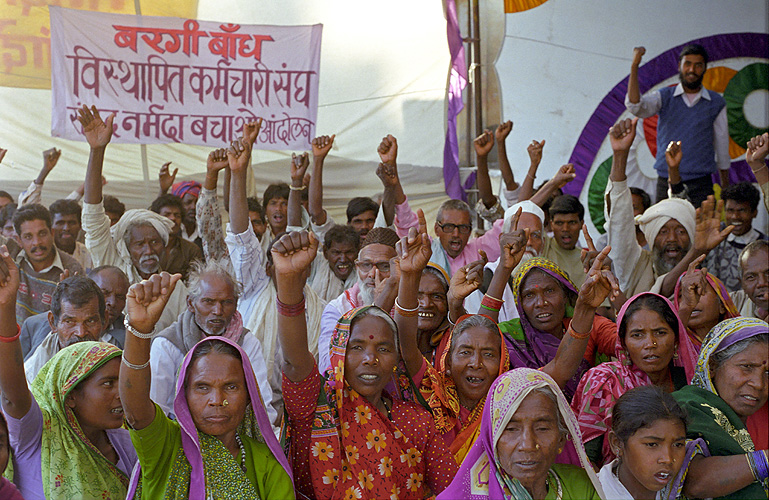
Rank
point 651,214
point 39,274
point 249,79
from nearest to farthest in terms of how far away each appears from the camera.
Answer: point 39,274
point 651,214
point 249,79

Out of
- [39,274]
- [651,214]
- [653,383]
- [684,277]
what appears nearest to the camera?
[653,383]

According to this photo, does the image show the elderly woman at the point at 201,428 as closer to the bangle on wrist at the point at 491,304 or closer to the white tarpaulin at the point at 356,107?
the bangle on wrist at the point at 491,304

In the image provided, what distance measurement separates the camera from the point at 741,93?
25.1ft

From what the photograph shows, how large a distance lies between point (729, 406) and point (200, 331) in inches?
95.2

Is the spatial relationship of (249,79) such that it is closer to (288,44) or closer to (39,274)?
(288,44)

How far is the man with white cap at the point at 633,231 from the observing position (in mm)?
4809

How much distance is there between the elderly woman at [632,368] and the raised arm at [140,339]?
5.79ft

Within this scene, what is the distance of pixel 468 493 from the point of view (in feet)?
8.59

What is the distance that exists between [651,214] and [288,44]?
3.07 m

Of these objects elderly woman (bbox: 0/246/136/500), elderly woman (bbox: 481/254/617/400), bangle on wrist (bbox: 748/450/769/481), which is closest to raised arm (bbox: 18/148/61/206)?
elderly woman (bbox: 0/246/136/500)

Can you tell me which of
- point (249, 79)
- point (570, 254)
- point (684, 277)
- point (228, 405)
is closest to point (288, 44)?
point (249, 79)

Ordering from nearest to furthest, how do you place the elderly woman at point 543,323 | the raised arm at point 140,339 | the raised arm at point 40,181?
the raised arm at point 140,339 → the elderly woman at point 543,323 → the raised arm at point 40,181

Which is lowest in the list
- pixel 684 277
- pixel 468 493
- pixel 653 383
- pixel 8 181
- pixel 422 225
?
pixel 468 493

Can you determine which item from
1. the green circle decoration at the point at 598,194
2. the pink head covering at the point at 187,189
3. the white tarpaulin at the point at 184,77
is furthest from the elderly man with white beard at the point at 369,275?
the green circle decoration at the point at 598,194
